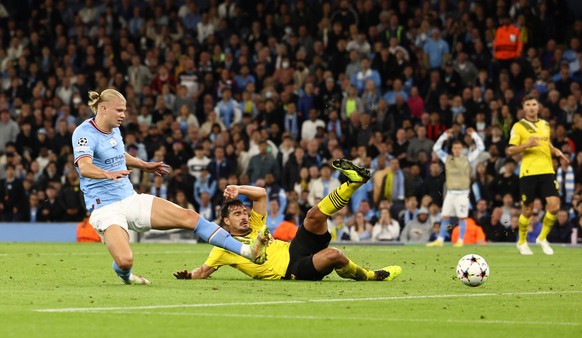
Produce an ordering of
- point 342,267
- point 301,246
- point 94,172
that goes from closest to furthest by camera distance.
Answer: point 94,172 → point 342,267 → point 301,246

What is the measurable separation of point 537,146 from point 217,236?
9.58 m

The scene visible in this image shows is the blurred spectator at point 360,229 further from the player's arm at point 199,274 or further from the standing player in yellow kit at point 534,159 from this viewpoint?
the player's arm at point 199,274

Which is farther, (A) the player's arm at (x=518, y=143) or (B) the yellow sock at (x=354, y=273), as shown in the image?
(A) the player's arm at (x=518, y=143)

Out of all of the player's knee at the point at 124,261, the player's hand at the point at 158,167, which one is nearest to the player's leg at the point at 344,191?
the player's hand at the point at 158,167

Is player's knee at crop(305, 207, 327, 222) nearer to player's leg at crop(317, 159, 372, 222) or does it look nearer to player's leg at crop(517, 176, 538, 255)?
player's leg at crop(317, 159, 372, 222)

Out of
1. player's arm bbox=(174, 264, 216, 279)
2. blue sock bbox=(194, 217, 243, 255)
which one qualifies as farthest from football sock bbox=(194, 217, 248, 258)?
player's arm bbox=(174, 264, 216, 279)

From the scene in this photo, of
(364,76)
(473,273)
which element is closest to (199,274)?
(473,273)

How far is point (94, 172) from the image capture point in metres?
12.8

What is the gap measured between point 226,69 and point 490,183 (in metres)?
9.01

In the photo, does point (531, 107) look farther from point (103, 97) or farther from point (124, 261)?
point (124, 261)

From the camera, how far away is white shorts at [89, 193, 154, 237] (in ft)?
43.1

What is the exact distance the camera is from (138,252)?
23.0 metres

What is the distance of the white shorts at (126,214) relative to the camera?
43.1 ft

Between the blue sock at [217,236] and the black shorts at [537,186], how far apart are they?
9.49 metres
